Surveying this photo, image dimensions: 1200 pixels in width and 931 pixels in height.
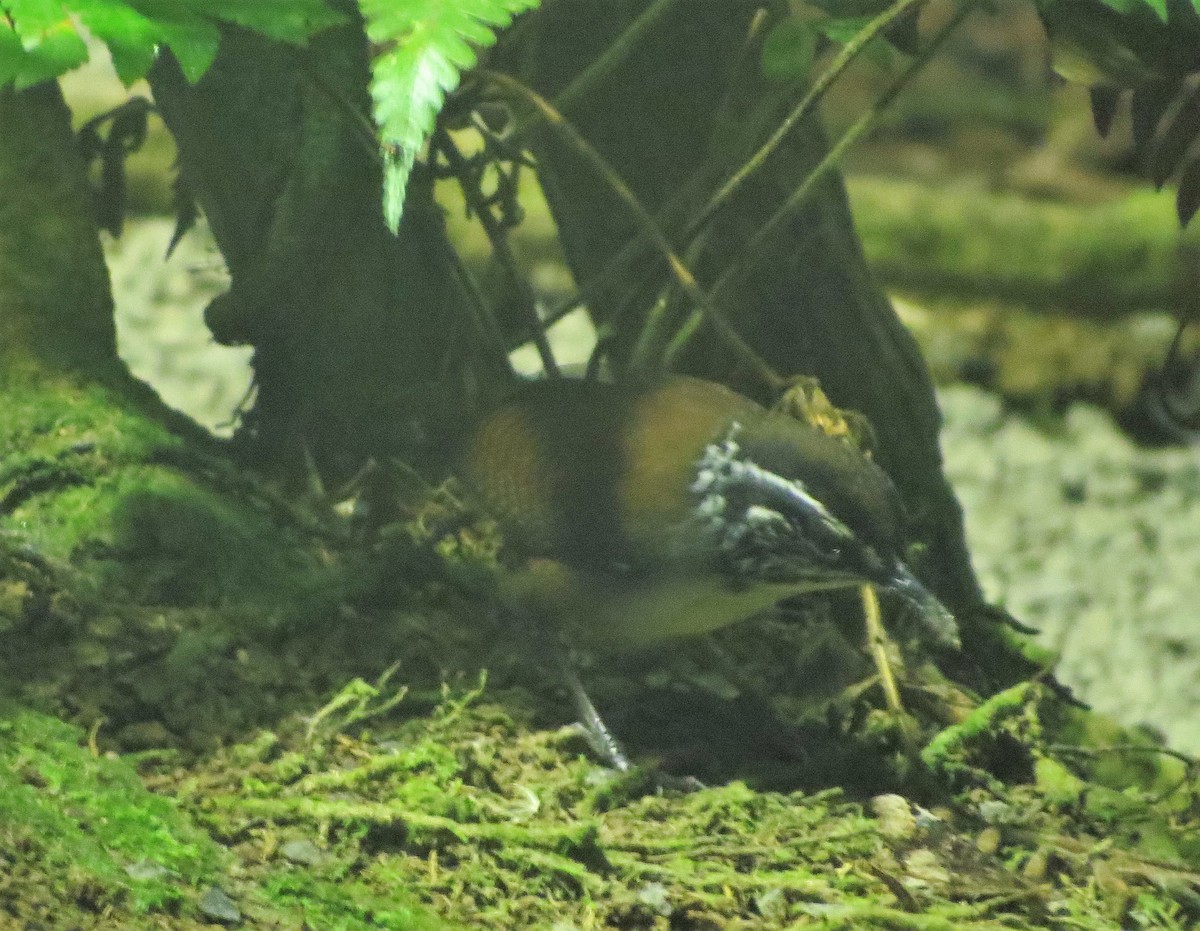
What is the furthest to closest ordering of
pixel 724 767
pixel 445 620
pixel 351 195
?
1. pixel 351 195
2. pixel 445 620
3. pixel 724 767

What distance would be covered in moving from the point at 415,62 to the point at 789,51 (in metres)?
1.03

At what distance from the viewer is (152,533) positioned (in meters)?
3.07

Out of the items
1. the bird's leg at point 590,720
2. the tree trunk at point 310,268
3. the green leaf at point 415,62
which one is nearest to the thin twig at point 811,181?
the tree trunk at point 310,268

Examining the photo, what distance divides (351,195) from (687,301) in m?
0.81

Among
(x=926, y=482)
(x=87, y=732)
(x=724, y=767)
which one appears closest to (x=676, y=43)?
(x=926, y=482)

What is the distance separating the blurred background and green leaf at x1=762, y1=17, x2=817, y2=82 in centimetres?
164

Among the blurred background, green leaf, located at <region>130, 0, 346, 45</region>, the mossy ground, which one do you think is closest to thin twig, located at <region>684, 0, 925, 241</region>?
the mossy ground

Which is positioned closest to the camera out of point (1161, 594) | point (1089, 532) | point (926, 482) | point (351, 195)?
point (351, 195)

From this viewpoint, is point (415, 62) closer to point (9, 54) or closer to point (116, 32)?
point (116, 32)

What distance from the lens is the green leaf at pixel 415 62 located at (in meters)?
2.37

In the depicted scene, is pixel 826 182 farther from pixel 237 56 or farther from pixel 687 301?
→ pixel 237 56

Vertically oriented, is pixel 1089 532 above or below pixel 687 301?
below

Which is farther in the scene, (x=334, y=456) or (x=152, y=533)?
(x=334, y=456)

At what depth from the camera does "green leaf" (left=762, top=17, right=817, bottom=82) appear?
123 inches
